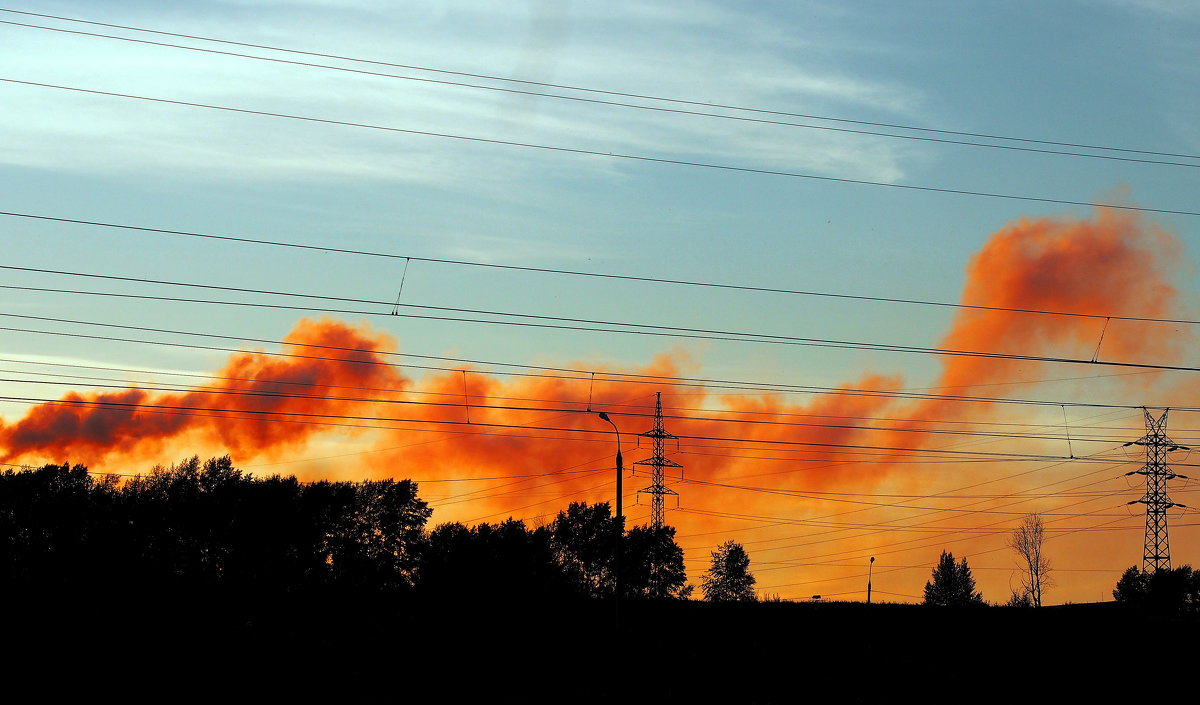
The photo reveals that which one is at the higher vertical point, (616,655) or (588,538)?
(588,538)

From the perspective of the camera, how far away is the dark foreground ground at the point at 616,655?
47.0 meters

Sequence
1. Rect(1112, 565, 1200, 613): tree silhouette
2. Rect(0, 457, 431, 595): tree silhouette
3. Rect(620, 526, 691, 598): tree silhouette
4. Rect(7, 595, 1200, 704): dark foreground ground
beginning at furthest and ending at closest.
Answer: Rect(620, 526, 691, 598): tree silhouette
Rect(1112, 565, 1200, 613): tree silhouette
Rect(0, 457, 431, 595): tree silhouette
Rect(7, 595, 1200, 704): dark foreground ground

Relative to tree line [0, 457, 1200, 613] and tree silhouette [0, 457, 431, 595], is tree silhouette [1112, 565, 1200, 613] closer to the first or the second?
tree line [0, 457, 1200, 613]

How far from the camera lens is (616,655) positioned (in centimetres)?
5550

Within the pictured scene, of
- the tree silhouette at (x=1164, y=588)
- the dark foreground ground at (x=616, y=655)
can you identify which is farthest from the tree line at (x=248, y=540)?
the tree silhouette at (x=1164, y=588)

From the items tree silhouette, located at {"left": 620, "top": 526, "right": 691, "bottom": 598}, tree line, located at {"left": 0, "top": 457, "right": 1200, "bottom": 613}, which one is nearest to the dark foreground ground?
tree line, located at {"left": 0, "top": 457, "right": 1200, "bottom": 613}

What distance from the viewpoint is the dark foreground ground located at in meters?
47.0

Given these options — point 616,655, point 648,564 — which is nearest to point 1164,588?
point 648,564

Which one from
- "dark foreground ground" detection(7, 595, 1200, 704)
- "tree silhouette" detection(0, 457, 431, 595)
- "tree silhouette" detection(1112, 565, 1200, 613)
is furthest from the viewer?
"tree silhouette" detection(1112, 565, 1200, 613)

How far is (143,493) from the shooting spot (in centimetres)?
12525

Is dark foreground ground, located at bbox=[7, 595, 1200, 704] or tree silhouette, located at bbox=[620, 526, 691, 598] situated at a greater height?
tree silhouette, located at bbox=[620, 526, 691, 598]

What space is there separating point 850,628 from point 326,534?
89.0 meters

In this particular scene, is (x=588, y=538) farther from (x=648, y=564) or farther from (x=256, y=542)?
(x=256, y=542)

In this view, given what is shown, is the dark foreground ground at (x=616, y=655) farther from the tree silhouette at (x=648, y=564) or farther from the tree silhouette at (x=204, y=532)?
the tree silhouette at (x=648, y=564)
